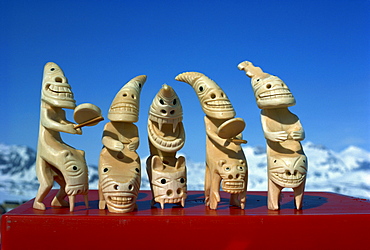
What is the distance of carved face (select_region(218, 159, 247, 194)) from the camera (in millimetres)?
5309

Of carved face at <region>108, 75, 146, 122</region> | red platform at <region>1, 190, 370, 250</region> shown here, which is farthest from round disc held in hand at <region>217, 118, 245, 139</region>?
carved face at <region>108, 75, 146, 122</region>

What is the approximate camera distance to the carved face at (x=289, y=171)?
205 inches

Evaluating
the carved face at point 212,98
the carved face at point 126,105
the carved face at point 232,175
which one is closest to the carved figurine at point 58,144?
the carved face at point 126,105

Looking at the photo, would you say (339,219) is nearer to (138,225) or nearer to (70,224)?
(138,225)

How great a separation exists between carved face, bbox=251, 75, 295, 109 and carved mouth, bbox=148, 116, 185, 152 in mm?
1088

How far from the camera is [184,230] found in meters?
4.76

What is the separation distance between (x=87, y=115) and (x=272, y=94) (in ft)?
7.53

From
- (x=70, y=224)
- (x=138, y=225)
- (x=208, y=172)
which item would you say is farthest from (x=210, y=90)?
(x=70, y=224)

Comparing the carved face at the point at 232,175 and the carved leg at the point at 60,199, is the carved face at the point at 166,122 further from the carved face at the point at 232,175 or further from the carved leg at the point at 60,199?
the carved leg at the point at 60,199

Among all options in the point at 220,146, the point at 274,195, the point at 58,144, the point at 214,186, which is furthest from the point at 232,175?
the point at 58,144

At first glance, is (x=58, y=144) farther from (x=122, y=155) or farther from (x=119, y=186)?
(x=119, y=186)

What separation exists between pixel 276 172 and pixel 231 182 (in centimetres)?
57

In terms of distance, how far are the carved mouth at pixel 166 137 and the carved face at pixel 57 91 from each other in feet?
3.39

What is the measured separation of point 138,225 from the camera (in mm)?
4719
